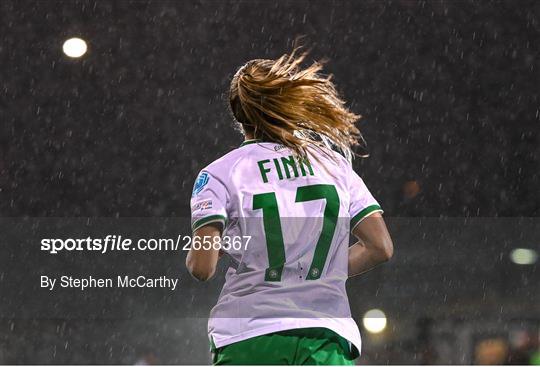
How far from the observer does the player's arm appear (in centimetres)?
321

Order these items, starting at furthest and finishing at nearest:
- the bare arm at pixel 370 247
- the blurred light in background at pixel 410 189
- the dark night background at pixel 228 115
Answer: the blurred light in background at pixel 410 189 → the dark night background at pixel 228 115 → the bare arm at pixel 370 247

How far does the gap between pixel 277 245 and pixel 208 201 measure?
0.28 metres

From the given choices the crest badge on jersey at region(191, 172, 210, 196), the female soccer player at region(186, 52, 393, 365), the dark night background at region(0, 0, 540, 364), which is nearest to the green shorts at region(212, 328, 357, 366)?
the female soccer player at region(186, 52, 393, 365)

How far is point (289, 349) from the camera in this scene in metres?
3.15

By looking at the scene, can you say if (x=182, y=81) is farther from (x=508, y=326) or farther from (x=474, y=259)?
(x=508, y=326)

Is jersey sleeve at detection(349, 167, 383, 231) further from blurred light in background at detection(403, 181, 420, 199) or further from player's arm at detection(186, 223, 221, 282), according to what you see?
blurred light in background at detection(403, 181, 420, 199)

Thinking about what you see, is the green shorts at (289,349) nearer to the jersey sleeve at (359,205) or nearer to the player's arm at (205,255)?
the player's arm at (205,255)

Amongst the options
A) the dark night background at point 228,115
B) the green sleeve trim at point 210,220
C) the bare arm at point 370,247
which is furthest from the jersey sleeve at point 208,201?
the dark night background at point 228,115

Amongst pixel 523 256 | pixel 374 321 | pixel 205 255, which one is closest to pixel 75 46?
pixel 374 321

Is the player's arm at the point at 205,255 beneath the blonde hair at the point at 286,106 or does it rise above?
beneath

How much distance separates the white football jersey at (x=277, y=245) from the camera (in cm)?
318

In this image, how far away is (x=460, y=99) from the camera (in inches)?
740

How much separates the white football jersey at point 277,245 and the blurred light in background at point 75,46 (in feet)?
50.3

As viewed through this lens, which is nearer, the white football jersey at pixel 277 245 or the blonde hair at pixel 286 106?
the white football jersey at pixel 277 245
